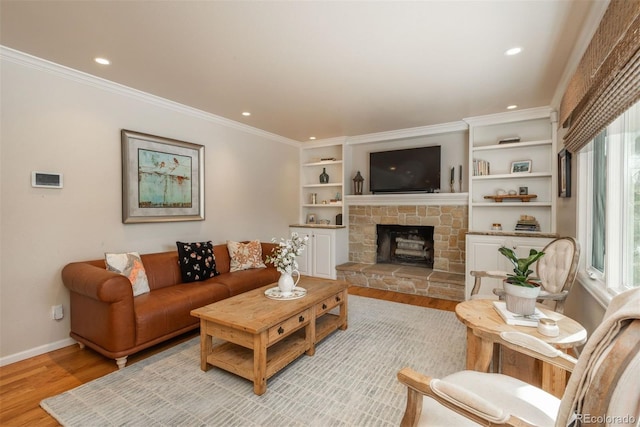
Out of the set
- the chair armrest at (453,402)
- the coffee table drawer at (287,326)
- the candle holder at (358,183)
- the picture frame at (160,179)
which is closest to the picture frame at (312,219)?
the candle holder at (358,183)

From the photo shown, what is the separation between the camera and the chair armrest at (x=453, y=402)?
862 millimetres

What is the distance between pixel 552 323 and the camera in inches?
57.1

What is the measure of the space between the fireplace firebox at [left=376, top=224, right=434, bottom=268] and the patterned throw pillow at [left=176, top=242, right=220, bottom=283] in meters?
2.99

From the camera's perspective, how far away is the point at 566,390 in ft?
2.63

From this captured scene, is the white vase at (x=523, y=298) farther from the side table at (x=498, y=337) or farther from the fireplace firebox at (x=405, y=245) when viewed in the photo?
the fireplace firebox at (x=405, y=245)

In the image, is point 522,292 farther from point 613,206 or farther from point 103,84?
point 103,84

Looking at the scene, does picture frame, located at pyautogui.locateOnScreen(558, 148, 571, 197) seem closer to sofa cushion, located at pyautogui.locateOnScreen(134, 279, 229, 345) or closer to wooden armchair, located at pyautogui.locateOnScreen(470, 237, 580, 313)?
wooden armchair, located at pyautogui.locateOnScreen(470, 237, 580, 313)

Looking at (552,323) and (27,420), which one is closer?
(552,323)

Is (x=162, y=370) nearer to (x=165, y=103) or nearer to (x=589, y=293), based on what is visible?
(x=165, y=103)

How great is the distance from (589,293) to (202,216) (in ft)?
12.8

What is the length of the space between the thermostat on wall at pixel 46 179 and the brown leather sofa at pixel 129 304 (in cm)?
71

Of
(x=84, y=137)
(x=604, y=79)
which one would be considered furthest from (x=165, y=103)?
(x=604, y=79)

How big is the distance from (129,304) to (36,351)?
1054 mm

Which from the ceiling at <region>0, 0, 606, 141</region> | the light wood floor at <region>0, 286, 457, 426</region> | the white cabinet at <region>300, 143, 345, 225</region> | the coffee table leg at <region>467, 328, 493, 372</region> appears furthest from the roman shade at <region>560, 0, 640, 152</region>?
the white cabinet at <region>300, 143, 345, 225</region>
